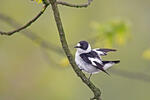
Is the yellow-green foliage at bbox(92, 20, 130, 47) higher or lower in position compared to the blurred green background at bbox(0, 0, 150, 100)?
higher

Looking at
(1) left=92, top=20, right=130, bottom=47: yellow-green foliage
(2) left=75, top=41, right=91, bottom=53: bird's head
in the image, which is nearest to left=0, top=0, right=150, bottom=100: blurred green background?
(1) left=92, top=20, right=130, bottom=47: yellow-green foliage

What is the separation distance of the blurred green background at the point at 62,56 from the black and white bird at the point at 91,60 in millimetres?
1540

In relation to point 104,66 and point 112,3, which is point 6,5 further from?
point 104,66

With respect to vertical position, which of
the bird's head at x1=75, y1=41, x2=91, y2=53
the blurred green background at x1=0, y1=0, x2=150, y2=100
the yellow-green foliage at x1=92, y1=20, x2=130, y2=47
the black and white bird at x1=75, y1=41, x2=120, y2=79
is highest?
the bird's head at x1=75, y1=41, x2=91, y2=53

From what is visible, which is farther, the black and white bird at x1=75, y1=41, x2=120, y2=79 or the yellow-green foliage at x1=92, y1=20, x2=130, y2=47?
the yellow-green foliage at x1=92, y1=20, x2=130, y2=47

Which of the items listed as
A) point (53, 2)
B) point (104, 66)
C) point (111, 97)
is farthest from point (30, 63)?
point (53, 2)

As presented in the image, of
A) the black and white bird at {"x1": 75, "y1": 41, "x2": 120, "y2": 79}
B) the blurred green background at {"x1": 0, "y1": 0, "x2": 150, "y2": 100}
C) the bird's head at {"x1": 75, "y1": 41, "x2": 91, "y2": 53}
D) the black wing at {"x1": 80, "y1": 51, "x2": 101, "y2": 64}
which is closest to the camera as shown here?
the black and white bird at {"x1": 75, "y1": 41, "x2": 120, "y2": 79}

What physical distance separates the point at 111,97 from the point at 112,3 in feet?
4.93

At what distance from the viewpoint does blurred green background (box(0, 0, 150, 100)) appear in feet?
23.5

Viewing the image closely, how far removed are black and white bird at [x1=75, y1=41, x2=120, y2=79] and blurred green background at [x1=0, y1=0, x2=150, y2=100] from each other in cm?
154

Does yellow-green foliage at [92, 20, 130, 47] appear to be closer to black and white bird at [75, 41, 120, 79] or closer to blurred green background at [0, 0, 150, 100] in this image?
blurred green background at [0, 0, 150, 100]

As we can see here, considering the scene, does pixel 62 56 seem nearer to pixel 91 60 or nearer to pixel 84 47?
pixel 84 47

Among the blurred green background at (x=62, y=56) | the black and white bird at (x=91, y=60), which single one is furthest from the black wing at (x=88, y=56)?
the blurred green background at (x=62, y=56)

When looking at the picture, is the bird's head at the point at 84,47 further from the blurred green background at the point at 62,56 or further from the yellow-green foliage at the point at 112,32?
the blurred green background at the point at 62,56
